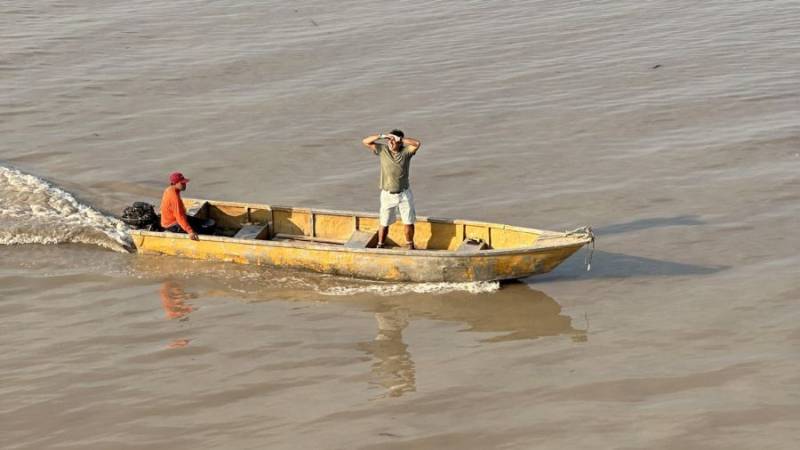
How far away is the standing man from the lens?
13.5 meters

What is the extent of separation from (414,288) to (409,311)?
58cm

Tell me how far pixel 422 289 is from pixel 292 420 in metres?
3.43

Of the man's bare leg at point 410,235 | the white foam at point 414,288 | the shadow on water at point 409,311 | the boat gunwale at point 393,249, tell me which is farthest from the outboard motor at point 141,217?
the man's bare leg at point 410,235

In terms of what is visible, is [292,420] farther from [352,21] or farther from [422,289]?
[352,21]

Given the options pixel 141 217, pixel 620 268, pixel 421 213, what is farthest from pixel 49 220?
pixel 620 268

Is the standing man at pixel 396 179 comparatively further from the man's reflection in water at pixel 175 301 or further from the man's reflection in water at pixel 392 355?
the man's reflection in water at pixel 175 301

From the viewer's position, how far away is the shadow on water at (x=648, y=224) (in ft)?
49.3

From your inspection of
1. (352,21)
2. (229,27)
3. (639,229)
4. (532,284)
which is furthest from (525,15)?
(532,284)

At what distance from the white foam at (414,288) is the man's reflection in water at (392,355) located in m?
0.52

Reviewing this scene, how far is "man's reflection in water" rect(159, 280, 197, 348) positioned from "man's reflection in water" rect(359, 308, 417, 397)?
2.30 metres

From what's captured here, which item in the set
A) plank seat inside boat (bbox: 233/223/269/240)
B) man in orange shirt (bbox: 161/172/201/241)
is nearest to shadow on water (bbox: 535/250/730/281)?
plank seat inside boat (bbox: 233/223/269/240)

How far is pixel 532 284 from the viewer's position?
13.5 meters

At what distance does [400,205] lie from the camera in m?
13.8

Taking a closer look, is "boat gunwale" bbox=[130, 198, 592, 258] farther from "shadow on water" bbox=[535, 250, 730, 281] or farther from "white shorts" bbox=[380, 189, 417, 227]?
"shadow on water" bbox=[535, 250, 730, 281]
